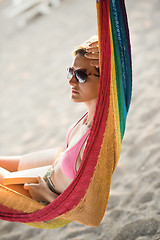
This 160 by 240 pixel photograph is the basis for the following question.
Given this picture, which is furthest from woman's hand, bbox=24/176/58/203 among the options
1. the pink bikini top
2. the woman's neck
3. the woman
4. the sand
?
the sand

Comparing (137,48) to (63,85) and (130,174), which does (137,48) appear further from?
(130,174)

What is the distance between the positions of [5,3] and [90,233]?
574 centimetres

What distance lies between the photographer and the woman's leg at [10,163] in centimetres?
180

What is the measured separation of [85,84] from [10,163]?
672 millimetres

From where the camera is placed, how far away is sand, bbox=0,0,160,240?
6.53 feet

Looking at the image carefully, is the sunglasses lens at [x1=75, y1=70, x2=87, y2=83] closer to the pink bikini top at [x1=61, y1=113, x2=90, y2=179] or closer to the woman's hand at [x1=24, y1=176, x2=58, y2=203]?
the pink bikini top at [x1=61, y1=113, x2=90, y2=179]

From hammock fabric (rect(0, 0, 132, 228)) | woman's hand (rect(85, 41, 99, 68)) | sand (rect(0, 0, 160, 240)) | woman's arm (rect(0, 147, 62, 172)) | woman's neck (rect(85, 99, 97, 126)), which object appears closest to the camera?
hammock fabric (rect(0, 0, 132, 228))

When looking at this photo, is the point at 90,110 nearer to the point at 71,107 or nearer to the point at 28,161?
the point at 28,161

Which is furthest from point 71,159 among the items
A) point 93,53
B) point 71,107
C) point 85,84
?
point 71,107

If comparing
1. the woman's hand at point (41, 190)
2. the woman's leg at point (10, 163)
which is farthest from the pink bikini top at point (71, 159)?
the woman's leg at point (10, 163)

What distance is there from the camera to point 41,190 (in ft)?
5.15

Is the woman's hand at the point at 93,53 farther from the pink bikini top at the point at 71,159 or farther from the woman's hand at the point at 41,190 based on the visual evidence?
the woman's hand at the point at 41,190

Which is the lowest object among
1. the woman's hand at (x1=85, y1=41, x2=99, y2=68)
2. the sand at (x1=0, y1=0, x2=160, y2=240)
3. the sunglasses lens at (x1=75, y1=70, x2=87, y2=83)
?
the sand at (x1=0, y1=0, x2=160, y2=240)

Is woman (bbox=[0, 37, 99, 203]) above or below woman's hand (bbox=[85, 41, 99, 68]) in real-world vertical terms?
below
